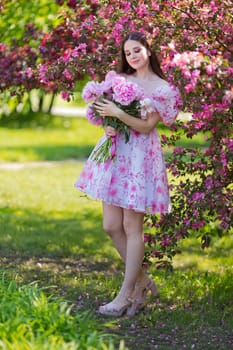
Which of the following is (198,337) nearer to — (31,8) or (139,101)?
(139,101)

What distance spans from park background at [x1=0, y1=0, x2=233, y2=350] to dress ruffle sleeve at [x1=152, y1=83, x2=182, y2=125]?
0.09 meters

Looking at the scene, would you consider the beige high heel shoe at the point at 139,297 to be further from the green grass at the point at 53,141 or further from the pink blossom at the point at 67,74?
the green grass at the point at 53,141

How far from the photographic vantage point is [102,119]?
516 centimetres

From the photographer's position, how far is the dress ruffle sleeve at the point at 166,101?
5031mm

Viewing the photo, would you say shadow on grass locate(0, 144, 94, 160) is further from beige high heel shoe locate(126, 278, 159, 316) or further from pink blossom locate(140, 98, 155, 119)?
pink blossom locate(140, 98, 155, 119)

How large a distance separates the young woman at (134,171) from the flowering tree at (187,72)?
0.14 metres

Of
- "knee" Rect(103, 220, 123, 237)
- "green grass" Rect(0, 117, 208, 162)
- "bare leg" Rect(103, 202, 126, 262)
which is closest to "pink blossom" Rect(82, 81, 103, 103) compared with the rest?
"bare leg" Rect(103, 202, 126, 262)

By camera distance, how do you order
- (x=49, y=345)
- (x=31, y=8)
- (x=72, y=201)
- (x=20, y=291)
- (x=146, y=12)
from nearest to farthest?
(x=49, y=345) < (x=20, y=291) < (x=146, y=12) < (x=31, y=8) < (x=72, y=201)

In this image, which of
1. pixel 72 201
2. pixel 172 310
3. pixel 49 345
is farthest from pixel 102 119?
pixel 72 201

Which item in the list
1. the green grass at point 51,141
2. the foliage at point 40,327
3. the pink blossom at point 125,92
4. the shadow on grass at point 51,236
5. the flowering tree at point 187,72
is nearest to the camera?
the foliage at point 40,327

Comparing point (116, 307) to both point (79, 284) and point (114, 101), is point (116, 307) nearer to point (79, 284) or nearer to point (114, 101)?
point (79, 284)

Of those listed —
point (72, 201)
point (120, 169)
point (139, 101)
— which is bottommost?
point (72, 201)

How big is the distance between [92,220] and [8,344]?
518 centimetres

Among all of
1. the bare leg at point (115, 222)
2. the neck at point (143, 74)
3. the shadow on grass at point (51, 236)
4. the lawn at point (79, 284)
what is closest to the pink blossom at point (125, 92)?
the neck at point (143, 74)
